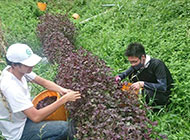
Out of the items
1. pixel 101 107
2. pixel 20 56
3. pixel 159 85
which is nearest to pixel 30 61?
pixel 20 56

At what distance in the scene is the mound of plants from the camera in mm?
2287

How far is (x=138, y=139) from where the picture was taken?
216 centimetres

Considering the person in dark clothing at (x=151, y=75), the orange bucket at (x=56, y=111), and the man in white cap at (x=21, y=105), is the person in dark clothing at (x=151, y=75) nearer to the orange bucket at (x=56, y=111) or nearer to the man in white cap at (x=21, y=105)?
the orange bucket at (x=56, y=111)

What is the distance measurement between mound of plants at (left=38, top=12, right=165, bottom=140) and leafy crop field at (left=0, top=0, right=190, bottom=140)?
22.0 inches

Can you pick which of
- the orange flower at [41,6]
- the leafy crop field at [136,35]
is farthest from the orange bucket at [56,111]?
the orange flower at [41,6]

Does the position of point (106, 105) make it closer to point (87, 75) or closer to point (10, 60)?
point (87, 75)

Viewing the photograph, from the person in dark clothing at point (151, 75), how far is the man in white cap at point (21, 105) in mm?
1196

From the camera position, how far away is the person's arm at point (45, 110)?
255 centimetres

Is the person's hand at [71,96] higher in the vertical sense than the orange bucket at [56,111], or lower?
higher

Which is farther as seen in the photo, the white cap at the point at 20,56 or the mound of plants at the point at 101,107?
the white cap at the point at 20,56

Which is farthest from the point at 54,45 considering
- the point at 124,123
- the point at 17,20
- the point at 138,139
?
the point at 17,20

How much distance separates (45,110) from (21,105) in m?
0.29

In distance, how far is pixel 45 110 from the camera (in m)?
2.61

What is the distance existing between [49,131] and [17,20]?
5943 mm
